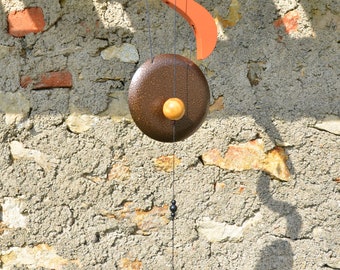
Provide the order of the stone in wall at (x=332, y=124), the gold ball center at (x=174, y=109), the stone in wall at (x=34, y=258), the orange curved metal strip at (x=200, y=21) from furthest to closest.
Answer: the stone in wall at (x=34, y=258) < the stone in wall at (x=332, y=124) < the orange curved metal strip at (x=200, y=21) < the gold ball center at (x=174, y=109)

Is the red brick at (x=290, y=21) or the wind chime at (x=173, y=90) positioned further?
the red brick at (x=290, y=21)

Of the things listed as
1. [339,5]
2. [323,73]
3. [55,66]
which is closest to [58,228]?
[55,66]

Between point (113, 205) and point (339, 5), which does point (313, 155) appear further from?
point (113, 205)

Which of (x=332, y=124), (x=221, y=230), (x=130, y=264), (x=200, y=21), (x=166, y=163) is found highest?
(x=200, y=21)

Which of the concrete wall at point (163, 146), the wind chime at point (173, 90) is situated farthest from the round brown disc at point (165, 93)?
the concrete wall at point (163, 146)

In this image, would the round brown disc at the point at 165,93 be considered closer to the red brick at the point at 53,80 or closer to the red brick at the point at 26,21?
the red brick at the point at 53,80

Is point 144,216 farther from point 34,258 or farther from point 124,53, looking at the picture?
point 124,53

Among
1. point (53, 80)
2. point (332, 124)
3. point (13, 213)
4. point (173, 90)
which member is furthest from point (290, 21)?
point (13, 213)
